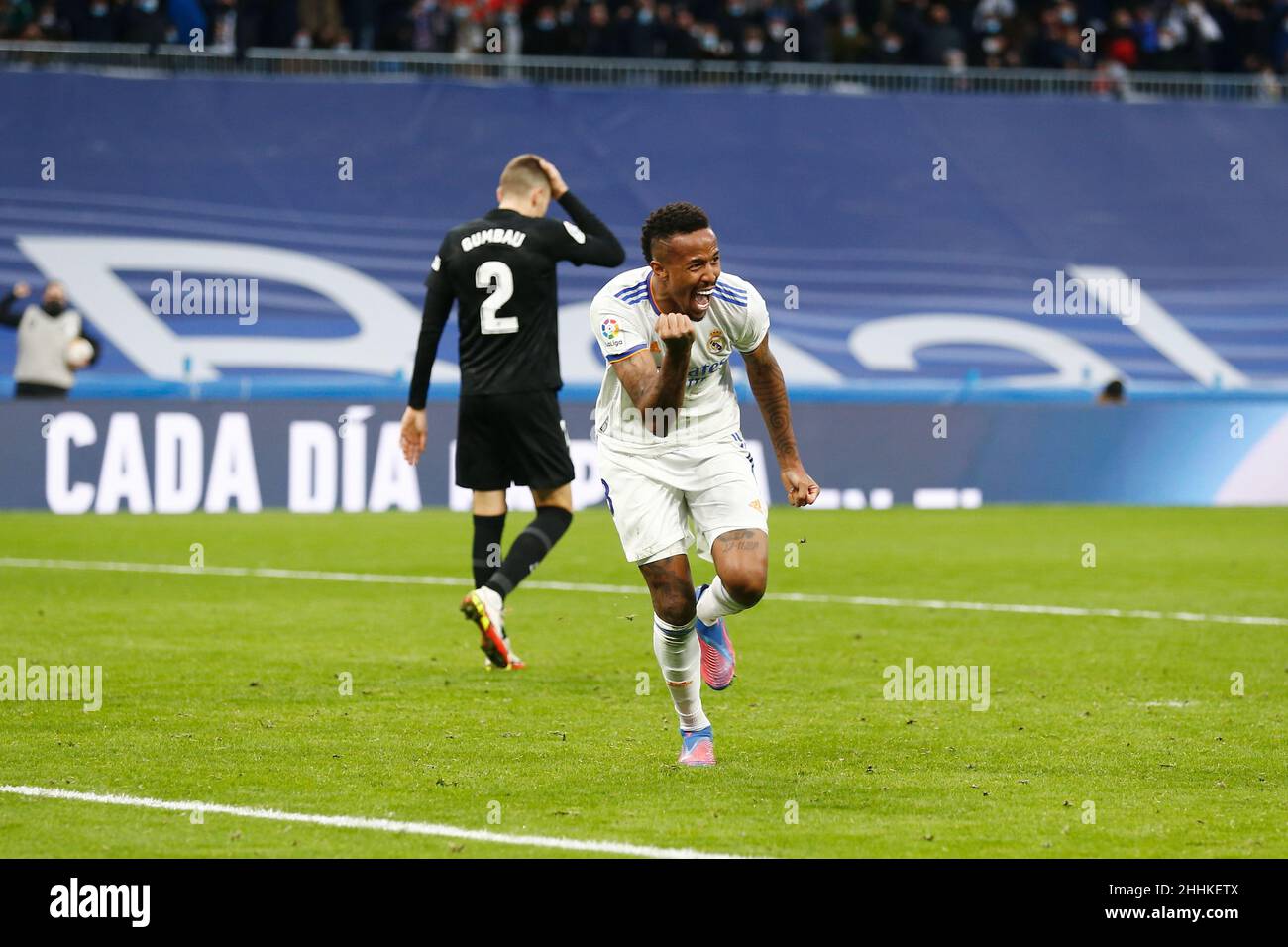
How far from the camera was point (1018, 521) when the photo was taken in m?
20.3

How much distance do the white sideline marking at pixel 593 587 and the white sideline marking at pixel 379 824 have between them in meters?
7.19

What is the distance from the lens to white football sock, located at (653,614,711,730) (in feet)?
24.6

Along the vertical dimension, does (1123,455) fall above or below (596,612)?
above

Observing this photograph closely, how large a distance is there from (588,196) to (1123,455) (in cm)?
858

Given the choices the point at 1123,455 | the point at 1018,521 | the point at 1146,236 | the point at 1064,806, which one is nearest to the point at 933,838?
the point at 1064,806

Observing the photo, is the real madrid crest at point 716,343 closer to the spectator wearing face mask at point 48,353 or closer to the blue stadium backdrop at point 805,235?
the blue stadium backdrop at point 805,235

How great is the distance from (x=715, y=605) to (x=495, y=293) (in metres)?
3.12

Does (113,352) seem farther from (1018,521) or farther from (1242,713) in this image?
(1242,713)

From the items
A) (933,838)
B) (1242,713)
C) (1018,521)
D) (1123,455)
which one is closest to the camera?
(933,838)

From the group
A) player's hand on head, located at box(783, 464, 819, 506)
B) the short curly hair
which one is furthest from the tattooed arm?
the short curly hair

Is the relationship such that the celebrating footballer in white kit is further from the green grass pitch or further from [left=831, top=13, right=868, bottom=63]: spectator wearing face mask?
[left=831, top=13, right=868, bottom=63]: spectator wearing face mask

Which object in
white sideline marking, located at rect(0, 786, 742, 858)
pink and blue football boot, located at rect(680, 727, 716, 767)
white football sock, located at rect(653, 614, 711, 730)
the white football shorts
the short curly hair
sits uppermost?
the short curly hair

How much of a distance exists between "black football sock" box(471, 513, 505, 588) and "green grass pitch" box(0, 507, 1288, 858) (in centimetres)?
48
